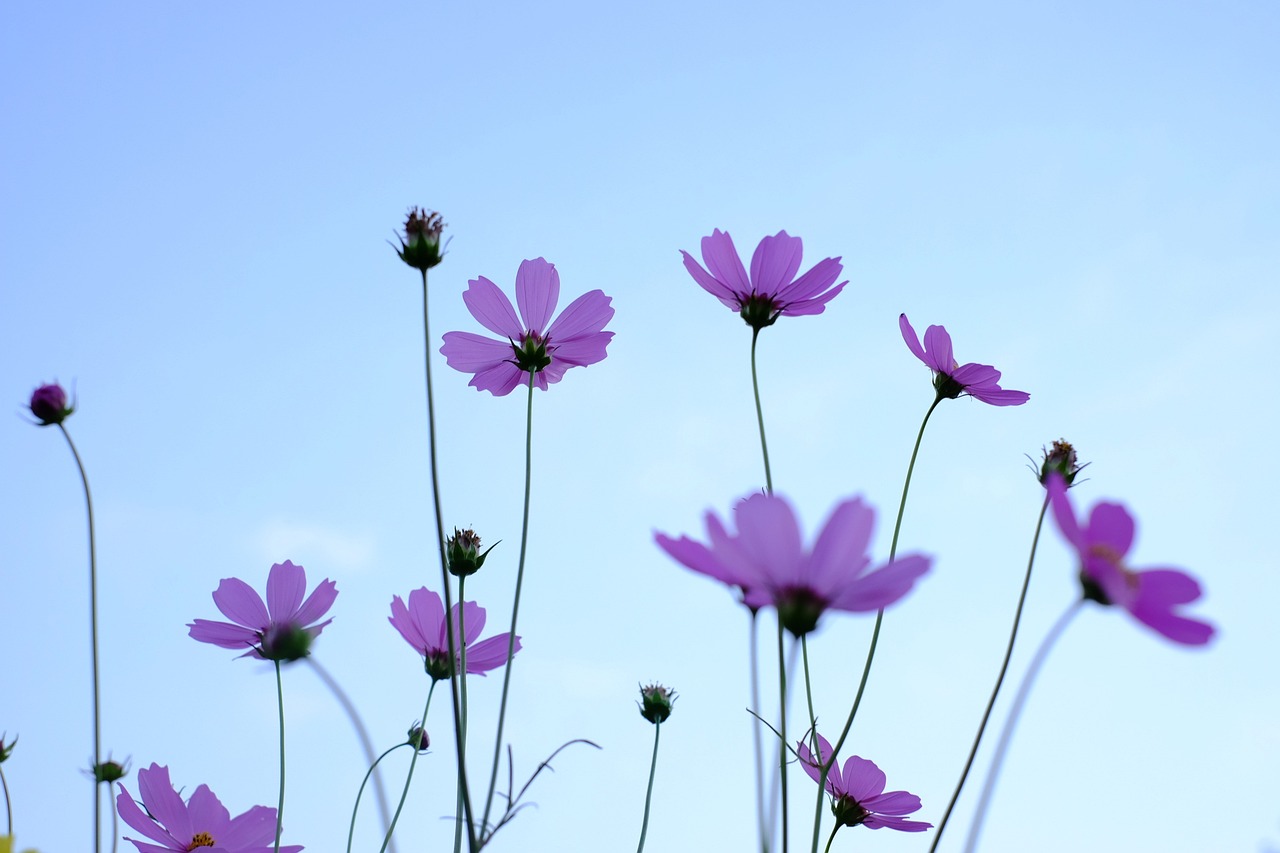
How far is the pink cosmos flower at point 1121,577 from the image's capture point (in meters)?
0.51

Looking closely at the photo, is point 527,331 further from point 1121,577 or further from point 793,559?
point 1121,577

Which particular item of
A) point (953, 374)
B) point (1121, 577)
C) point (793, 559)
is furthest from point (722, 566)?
point (953, 374)

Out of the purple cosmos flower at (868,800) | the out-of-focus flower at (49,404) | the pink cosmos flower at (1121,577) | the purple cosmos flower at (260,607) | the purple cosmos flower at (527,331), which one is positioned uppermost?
the purple cosmos flower at (527,331)

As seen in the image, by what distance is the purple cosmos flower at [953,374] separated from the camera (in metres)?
1.12

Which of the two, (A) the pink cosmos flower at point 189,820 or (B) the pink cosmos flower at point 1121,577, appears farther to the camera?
(A) the pink cosmos flower at point 189,820

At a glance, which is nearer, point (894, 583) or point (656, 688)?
point (894, 583)

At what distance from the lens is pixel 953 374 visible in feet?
3.77

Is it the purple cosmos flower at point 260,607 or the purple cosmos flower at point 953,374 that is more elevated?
the purple cosmos flower at point 953,374

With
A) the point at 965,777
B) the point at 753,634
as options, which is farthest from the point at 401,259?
the point at 965,777

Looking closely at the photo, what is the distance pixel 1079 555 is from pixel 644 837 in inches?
23.7

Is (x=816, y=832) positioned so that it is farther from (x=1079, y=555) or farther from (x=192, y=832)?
(x=192, y=832)

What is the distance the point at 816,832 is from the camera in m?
0.74

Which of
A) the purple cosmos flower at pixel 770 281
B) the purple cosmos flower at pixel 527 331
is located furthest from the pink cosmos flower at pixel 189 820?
the purple cosmos flower at pixel 770 281

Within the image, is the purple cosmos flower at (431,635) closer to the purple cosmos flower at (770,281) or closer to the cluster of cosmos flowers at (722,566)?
the cluster of cosmos flowers at (722,566)
